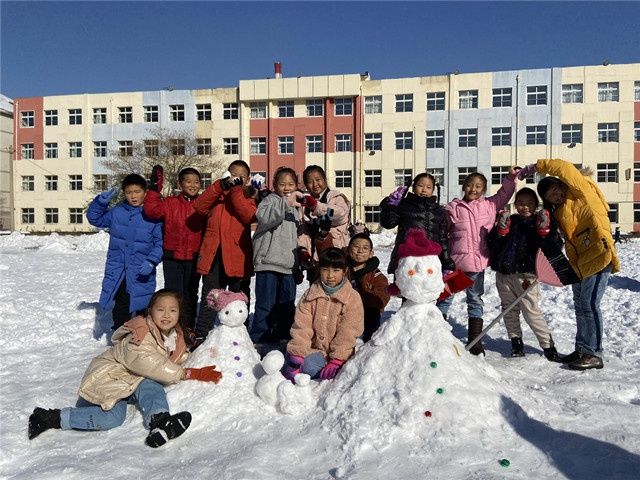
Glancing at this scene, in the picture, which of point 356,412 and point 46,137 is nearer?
point 356,412

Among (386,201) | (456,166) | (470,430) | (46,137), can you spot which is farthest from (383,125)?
(470,430)

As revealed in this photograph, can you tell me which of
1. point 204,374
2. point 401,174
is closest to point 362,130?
point 401,174

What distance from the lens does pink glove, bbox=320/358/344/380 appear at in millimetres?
3842

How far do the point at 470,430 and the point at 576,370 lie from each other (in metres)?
2.00

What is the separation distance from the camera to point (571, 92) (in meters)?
34.0

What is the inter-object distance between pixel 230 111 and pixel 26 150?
16756 millimetres

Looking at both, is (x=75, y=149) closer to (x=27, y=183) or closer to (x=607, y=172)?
(x=27, y=183)

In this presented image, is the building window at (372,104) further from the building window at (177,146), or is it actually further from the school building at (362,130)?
the building window at (177,146)

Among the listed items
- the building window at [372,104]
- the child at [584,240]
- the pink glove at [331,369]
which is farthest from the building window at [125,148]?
the pink glove at [331,369]

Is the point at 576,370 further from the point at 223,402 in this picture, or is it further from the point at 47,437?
the point at 47,437

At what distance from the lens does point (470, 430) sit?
3.12 meters

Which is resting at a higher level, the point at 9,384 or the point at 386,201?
the point at 386,201

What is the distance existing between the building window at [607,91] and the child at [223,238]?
34740 mm

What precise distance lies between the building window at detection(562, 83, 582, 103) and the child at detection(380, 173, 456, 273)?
109 feet
